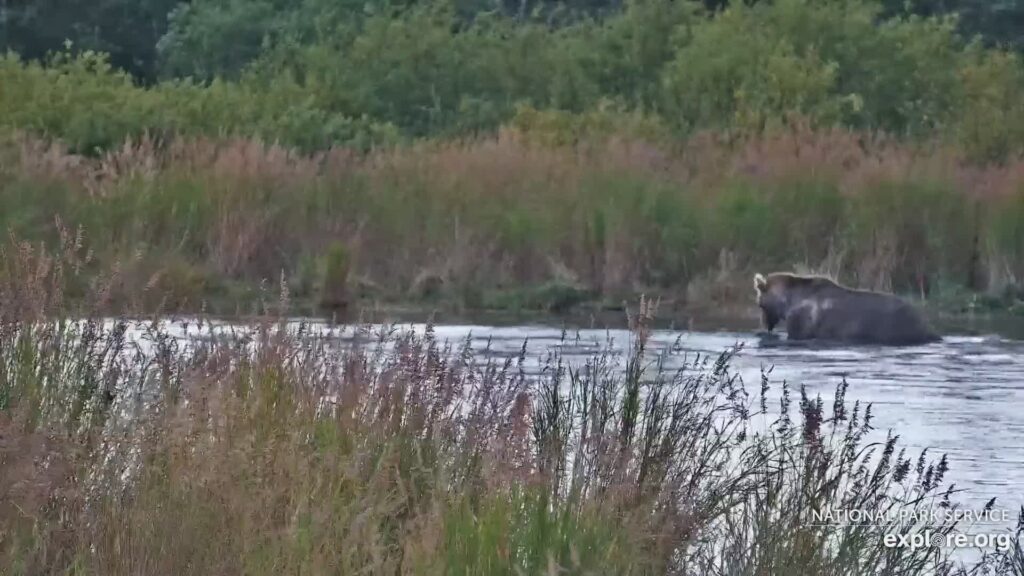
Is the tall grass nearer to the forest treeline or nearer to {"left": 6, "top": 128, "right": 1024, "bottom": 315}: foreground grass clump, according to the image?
{"left": 6, "top": 128, "right": 1024, "bottom": 315}: foreground grass clump

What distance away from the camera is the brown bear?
15.2 meters

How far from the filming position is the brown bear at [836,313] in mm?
15250

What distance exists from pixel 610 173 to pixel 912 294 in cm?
354

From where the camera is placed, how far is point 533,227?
742 inches

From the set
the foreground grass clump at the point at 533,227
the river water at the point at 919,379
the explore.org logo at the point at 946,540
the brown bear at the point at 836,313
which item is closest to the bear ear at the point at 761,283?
the brown bear at the point at 836,313

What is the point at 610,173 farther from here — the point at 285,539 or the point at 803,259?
the point at 285,539

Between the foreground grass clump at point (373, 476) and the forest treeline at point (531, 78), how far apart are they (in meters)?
15.3

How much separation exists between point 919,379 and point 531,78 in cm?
1987

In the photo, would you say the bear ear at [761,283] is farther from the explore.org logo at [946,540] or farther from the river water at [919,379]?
the explore.org logo at [946,540]

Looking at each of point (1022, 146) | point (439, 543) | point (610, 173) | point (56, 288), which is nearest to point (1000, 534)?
point (439, 543)

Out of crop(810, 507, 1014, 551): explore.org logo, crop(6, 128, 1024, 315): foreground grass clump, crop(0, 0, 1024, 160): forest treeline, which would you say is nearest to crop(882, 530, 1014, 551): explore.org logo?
crop(810, 507, 1014, 551): explore.org logo

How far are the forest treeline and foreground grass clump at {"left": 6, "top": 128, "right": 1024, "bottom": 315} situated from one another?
338 cm

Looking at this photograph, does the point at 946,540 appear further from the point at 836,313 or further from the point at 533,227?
the point at 533,227

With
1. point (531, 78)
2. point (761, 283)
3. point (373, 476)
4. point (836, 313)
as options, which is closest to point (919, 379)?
point (836, 313)
